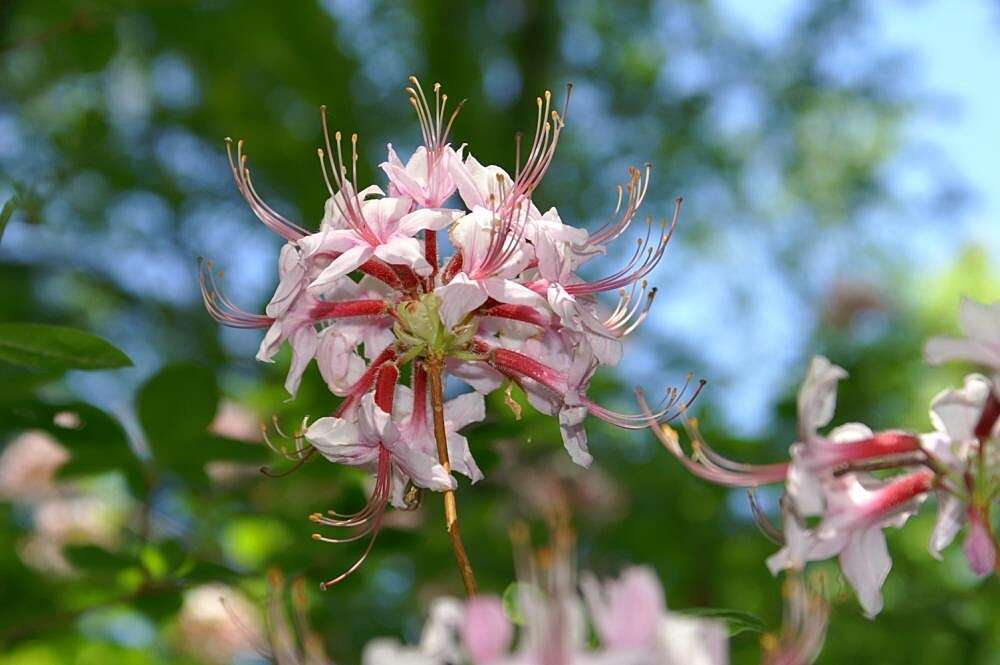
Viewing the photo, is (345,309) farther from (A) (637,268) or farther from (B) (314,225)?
(B) (314,225)

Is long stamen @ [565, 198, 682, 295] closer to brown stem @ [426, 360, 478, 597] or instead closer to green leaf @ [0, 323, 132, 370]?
brown stem @ [426, 360, 478, 597]

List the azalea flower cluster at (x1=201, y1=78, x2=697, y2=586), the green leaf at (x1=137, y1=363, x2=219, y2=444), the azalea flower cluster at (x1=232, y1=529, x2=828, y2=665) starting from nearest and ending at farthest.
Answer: the azalea flower cluster at (x1=232, y1=529, x2=828, y2=665), the azalea flower cluster at (x1=201, y1=78, x2=697, y2=586), the green leaf at (x1=137, y1=363, x2=219, y2=444)

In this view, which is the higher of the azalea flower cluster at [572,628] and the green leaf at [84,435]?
the azalea flower cluster at [572,628]

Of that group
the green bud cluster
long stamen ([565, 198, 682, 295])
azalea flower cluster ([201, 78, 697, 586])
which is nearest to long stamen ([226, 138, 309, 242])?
azalea flower cluster ([201, 78, 697, 586])

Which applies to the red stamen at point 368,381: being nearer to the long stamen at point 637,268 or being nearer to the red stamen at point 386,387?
the red stamen at point 386,387

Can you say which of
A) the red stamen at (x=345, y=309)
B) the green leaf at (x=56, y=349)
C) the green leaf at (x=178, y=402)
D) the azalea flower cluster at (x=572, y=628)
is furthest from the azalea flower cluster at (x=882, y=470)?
the green leaf at (x=178, y=402)

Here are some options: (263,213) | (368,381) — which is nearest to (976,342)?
(368,381)

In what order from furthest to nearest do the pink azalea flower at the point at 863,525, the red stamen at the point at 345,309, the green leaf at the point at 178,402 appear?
1. the green leaf at the point at 178,402
2. the red stamen at the point at 345,309
3. the pink azalea flower at the point at 863,525
